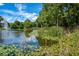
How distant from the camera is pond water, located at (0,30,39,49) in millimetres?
1853

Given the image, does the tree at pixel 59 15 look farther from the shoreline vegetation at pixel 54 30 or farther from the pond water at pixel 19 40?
the pond water at pixel 19 40

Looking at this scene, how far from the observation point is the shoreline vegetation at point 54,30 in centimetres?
185

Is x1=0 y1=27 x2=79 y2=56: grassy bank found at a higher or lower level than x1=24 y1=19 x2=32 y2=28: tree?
lower

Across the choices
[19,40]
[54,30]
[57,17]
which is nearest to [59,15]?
[57,17]

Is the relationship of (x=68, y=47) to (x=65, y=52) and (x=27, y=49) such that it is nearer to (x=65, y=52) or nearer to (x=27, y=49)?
(x=65, y=52)

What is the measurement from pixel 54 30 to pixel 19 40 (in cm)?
36

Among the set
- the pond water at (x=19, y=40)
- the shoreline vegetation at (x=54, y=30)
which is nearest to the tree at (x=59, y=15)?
the shoreline vegetation at (x=54, y=30)

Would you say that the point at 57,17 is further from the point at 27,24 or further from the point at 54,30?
the point at 27,24

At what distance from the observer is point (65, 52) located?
185 cm

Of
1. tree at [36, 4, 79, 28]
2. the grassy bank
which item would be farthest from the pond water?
tree at [36, 4, 79, 28]

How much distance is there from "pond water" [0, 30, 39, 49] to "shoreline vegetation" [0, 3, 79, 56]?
4cm

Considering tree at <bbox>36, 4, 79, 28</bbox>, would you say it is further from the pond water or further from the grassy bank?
the pond water

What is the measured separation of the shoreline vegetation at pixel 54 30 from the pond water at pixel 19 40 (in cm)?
4

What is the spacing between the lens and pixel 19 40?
186cm
